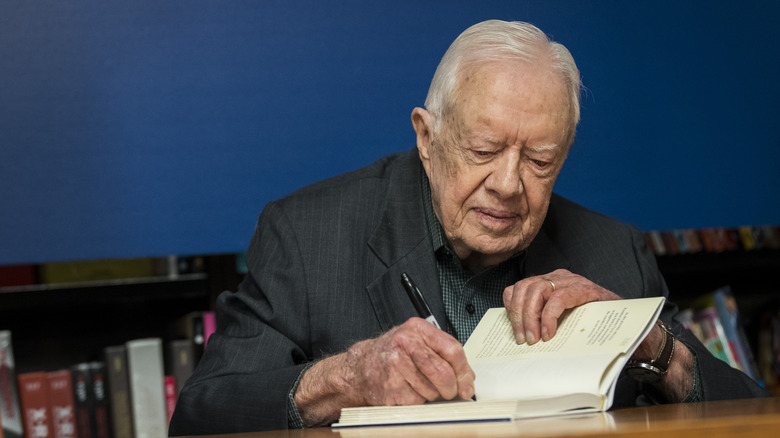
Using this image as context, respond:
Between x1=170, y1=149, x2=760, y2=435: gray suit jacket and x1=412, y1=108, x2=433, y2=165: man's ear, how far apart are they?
71mm

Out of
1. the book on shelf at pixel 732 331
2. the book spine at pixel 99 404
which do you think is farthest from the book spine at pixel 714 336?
the book spine at pixel 99 404

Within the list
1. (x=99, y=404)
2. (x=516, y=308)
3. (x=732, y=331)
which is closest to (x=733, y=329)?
(x=732, y=331)

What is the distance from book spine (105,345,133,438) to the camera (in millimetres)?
1771

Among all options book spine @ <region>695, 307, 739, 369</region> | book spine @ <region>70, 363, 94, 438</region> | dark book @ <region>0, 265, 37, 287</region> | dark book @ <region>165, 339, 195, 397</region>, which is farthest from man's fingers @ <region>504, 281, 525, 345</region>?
book spine @ <region>695, 307, 739, 369</region>

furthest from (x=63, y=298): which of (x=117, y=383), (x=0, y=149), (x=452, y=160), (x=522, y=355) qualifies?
(x=522, y=355)

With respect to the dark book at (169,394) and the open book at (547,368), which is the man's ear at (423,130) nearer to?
the open book at (547,368)

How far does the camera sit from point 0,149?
1.67 meters

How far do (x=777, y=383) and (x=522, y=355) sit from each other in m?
1.91

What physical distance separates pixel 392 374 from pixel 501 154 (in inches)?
20.4

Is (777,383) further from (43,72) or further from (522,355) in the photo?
(43,72)

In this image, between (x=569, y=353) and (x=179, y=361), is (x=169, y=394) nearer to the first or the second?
(x=179, y=361)

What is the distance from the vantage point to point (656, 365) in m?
1.26

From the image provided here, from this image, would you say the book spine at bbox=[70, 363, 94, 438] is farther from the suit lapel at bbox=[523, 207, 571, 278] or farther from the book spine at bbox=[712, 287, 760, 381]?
the book spine at bbox=[712, 287, 760, 381]

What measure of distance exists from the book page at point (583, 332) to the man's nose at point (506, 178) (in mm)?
238
